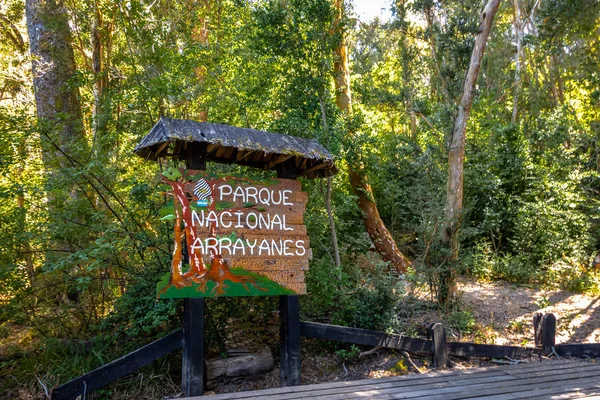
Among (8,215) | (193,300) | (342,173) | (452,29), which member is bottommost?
(193,300)

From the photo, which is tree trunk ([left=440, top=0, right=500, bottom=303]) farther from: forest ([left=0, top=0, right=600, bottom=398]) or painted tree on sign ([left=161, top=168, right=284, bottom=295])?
painted tree on sign ([left=161, top=168, right=284, bottom=295])

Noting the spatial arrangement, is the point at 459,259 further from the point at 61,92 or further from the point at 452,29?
the point at 61,92

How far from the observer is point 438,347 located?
5.40 metres

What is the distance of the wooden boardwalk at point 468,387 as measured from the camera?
4.05 metres

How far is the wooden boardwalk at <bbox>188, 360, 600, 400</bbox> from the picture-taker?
4055 mm

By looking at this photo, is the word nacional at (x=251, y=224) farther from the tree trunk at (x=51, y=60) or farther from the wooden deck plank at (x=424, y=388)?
the tree trunk at (x=51, y=60)

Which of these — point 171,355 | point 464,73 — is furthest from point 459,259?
point 171,355

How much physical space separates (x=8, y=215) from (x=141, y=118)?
2.69 meters

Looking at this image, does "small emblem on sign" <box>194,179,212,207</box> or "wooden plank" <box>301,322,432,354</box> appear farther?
"wooden plank" <box>301,322,432,354</box>

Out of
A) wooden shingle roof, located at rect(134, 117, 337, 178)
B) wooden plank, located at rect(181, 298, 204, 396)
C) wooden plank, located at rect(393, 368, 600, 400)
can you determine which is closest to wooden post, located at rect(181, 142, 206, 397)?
wooden plank, located at rect(181, 298, 204, 396)

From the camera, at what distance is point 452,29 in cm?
893

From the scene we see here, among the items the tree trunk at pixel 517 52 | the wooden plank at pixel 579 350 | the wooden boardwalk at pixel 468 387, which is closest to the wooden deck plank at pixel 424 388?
the wooden boardwalk at pixel 468 387

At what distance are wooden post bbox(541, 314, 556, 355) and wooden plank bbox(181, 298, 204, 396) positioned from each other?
475 cm

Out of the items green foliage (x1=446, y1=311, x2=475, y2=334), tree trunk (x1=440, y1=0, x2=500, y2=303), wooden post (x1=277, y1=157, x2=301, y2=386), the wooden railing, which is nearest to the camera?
the wooden railing
